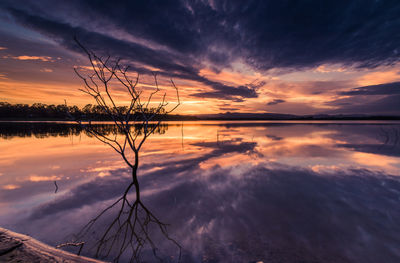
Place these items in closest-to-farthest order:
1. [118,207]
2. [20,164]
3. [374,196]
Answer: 1. [118,207]
2. [374,196]
3. [20,164]

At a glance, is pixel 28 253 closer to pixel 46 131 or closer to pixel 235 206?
pixel 235 206

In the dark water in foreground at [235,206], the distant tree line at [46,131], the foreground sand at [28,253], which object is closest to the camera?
the foreground sand at [28,253]

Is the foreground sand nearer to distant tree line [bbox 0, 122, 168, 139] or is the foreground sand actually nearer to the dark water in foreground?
the dark water in foreground

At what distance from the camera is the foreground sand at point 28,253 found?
9.31 ft

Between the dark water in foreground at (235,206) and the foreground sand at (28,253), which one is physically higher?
the foreground sand at (28,253)

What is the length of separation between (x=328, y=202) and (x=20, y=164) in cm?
1642

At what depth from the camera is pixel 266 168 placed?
33.5 feet

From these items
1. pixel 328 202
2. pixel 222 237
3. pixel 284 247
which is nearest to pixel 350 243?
pixel 284 247

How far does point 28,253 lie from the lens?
297 cm

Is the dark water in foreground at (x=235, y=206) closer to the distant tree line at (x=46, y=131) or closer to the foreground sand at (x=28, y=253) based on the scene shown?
the foreground sand at (x=28, y=253)

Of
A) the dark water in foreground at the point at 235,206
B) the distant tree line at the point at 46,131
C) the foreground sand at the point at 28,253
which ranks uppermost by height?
the foreground sand at the point at 28,253

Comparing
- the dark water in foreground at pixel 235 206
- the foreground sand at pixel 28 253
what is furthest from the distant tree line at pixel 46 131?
the foreground sand at pixel 28 253

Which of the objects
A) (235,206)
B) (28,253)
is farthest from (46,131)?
(235,206)

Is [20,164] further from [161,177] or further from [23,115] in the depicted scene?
[23,115]
